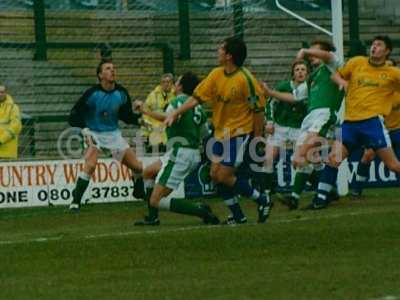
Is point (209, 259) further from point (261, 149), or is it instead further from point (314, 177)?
point (314, 177)

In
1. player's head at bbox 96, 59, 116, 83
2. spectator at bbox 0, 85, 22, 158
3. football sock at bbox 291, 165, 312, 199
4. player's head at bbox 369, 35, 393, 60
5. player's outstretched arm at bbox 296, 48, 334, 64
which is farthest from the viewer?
spectator at bbox 0, 85, 22, 158

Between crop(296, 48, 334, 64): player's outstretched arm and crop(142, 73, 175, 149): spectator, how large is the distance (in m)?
7.95

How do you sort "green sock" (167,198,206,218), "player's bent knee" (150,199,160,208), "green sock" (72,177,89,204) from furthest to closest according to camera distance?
"green sock" (72,177,89,204) → "player's bent knee" (150,199,160,208) → "green sock" (167,198,206,218)

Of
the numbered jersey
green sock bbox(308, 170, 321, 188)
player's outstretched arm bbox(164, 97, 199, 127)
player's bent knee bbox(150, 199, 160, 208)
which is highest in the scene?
player's outstretched arm bbox(164, 97, 199, 127)

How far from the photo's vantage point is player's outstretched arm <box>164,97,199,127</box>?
57.9 feet

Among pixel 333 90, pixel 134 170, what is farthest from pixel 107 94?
pixel 333 90

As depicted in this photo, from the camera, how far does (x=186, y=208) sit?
18.5 meters

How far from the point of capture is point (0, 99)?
25.5m

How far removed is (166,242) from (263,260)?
1956 mm

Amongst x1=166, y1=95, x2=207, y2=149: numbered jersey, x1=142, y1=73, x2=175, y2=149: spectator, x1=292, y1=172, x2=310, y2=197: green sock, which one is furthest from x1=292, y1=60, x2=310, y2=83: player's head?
x1=166, y1=95, x2=207, y2=149: numbered jersey

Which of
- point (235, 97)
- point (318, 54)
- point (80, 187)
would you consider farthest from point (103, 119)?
point (235, 97)

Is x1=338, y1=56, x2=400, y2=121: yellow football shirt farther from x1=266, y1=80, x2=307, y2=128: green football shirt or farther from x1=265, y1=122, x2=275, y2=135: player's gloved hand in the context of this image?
x1=265, y1=122, x2=275, y2=135: player's gloved hand

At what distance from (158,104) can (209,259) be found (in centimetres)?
1430

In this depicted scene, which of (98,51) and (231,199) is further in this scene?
(98,51)
